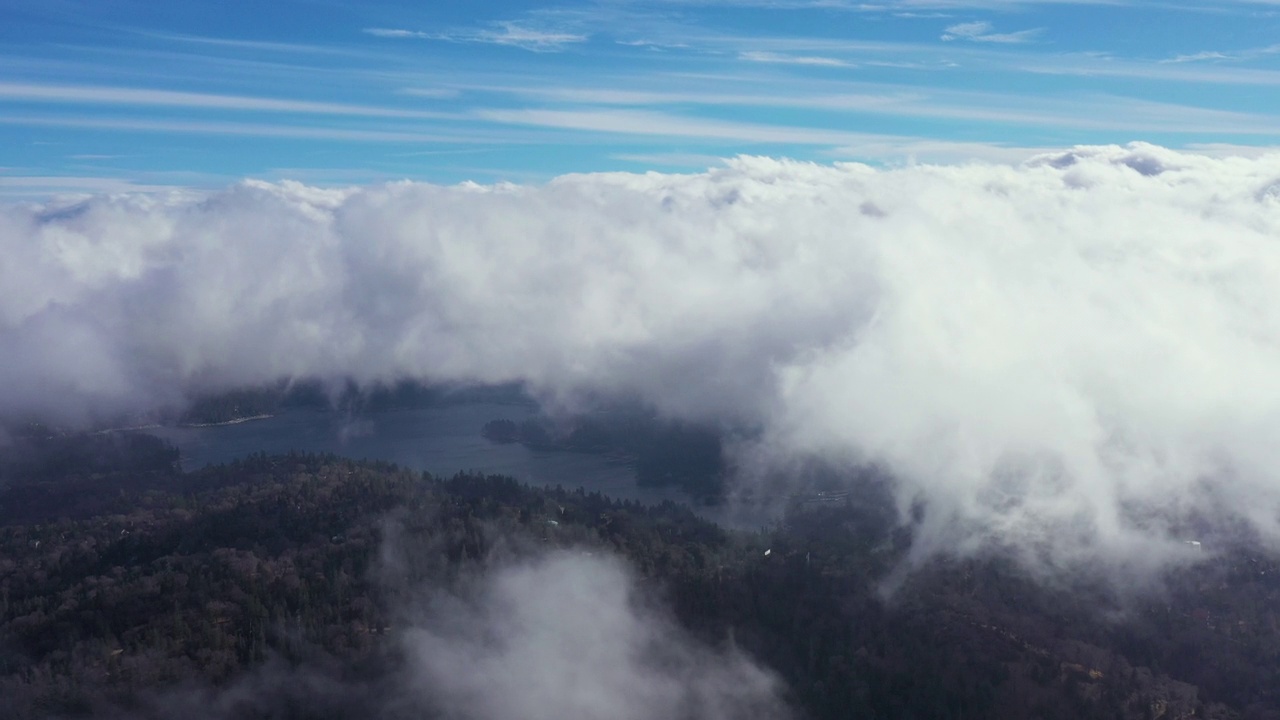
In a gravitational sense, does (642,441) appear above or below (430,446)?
above

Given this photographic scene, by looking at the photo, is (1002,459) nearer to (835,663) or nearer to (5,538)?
(835,663)

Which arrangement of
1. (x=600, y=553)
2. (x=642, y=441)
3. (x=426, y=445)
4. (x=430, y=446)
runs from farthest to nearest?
(x=426, y=445)
(x=430, y=446)
(x=642, y=441)
(x=600, y=553)

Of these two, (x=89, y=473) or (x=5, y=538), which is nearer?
(x=5, y=538)

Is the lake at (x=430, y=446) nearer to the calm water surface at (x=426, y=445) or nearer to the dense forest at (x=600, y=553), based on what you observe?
the calm water surface at (x=426, y=445)

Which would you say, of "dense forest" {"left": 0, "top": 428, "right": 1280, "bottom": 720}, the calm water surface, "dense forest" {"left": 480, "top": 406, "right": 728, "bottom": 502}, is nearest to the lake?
the calm water surface

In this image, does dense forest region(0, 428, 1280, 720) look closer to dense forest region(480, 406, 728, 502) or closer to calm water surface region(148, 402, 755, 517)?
calm water surface region(148, 402, 755, 517)

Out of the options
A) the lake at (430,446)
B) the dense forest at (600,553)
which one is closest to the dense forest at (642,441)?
the lake at (430,446)

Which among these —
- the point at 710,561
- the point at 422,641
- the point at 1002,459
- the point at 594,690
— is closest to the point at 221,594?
the point at 422,641

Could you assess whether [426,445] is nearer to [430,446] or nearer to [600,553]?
[430,446]

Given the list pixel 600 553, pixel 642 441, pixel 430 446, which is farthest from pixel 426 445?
pixel 600 553
